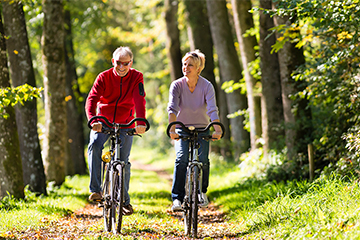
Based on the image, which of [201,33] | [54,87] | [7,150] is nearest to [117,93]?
[7,150]

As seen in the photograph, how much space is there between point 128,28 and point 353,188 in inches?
1174

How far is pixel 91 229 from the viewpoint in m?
5.55

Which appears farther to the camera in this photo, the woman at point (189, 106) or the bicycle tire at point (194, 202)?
the woman at point (189, 106)

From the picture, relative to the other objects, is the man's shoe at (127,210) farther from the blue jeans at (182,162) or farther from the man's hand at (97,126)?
the man's hand at (97,126)

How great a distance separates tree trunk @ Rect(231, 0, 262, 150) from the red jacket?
7.10 m

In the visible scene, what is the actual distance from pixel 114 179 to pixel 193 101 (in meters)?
1.48

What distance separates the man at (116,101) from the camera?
17.9 ft

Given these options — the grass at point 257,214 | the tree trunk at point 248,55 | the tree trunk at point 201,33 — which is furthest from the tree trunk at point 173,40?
the grass at point 257,214

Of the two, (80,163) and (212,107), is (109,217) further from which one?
(80,163)

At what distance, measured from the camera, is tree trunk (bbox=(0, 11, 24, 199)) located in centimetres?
731

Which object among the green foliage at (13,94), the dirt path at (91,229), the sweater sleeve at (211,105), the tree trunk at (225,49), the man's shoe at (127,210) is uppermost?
the tree trunk at (225,49)

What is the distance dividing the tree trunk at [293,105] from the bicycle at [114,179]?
4538 millimetres

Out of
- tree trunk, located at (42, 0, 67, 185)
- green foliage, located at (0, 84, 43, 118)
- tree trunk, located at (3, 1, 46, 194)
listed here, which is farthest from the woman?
tree trunk, located at (42, 0, 67, 185)

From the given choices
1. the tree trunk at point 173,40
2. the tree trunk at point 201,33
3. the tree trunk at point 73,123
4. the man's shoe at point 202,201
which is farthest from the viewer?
the tree trunk at point 173,40
